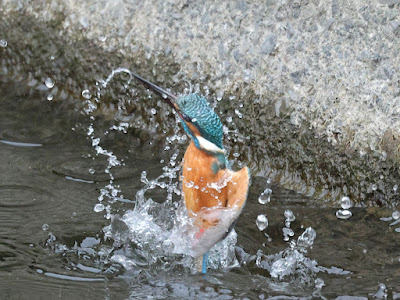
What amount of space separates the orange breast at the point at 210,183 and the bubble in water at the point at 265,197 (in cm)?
79

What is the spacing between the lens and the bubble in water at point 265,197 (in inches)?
165

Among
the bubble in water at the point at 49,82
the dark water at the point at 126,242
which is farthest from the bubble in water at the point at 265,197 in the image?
the bubble in water at the point at 49,82

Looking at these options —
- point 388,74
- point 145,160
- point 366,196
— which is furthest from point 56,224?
point 388,74

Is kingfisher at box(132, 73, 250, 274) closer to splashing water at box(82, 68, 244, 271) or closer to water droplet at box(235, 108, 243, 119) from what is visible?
splashing water at box(82, 68, 244, 271)

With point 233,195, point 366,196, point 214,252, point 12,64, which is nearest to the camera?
point 233,195

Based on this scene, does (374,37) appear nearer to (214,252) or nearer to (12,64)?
(214,252)

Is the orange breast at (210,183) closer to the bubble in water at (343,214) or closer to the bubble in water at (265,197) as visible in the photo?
the bubble in water at (265,197)

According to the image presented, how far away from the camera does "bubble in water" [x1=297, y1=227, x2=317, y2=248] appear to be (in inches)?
150

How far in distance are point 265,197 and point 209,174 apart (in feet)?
3.29

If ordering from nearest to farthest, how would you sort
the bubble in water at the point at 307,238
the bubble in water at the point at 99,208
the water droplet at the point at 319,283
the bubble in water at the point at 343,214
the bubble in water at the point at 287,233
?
the water droplet at the point at 319,283 < the bubble in water at the point at 307,238 < the bubble in water at the point at 287,233 < the bubble in water at the point at 99,208 < the bubble in water at the point at 343,214

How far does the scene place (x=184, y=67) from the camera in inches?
194

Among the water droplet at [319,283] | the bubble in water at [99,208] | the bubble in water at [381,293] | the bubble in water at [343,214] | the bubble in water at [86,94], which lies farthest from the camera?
the bubble in water at [86,94]

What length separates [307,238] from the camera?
152 inches

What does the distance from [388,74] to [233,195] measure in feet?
4.98
